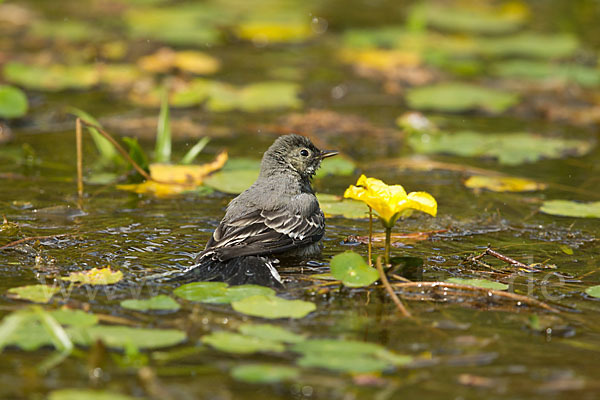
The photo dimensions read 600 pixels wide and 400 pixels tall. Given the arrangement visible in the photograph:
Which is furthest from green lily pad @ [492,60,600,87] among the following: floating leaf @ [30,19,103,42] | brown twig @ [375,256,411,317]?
brown twig @ [375,256,411,317]

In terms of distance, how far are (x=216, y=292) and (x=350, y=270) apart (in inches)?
33.4

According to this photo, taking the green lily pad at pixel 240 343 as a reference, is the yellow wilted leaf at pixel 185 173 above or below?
above

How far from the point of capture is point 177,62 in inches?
481

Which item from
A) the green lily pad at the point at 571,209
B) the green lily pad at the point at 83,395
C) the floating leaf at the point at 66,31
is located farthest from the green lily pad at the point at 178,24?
the green lily pad at the point at 83,395

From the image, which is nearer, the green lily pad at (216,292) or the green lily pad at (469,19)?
the green lily pad at (216,292)

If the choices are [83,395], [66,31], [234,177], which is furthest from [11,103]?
[83,395]

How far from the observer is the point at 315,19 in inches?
616

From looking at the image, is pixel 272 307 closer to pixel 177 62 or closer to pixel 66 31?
pixel 177 62

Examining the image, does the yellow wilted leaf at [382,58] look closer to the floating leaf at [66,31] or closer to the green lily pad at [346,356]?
the floating leaf at [66,31]

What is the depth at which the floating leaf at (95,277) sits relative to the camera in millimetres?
5262

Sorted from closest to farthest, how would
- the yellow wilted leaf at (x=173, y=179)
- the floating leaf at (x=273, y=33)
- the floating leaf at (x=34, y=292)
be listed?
the floating leaf at (x=34, y=292), the yellow wilted leaf at (x=173, y=179), the floating leaf at (x=273, y=33)

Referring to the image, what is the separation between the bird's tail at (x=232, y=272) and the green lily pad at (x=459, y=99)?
584 cm

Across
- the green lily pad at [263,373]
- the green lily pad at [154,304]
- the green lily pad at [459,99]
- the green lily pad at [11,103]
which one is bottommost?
the green lily pad at [263,373]

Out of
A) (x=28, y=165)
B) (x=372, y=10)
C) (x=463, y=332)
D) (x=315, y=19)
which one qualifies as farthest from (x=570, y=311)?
(x=372, y=10)
